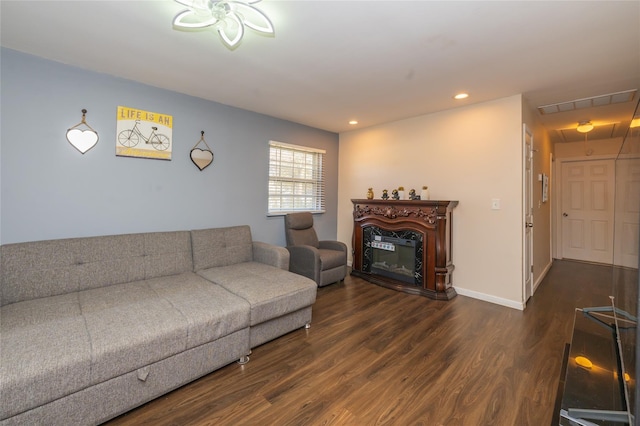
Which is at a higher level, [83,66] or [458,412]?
[83,66]

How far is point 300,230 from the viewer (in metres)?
4.07

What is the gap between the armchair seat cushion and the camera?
357 centimetres

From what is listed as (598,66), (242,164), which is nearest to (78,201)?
(242,164)

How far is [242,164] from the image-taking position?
11.7 ft

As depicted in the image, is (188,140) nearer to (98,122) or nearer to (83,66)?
(98,122)

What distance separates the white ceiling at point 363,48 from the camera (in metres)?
1.66

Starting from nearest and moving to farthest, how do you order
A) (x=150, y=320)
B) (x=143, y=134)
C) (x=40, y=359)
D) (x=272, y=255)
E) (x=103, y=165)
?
(x=40, y=359), (x=150, y=320), (x=103, y=165), (x=143, y=134), (x=272, y=255)

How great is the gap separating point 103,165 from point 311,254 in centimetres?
235

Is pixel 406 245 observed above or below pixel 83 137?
below

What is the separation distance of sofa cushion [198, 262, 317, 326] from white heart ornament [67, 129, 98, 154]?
4.97 feet

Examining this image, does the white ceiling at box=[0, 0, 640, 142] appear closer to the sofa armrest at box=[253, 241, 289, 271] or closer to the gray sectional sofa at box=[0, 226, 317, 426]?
the gray sectional sofa at box=[0, 226, 317, 426]

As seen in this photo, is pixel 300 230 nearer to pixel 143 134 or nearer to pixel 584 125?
pixel 143 134

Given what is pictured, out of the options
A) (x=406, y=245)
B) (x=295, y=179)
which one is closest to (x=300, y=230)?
(x=295, y=179)

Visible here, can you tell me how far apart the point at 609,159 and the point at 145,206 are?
24.6 ft
